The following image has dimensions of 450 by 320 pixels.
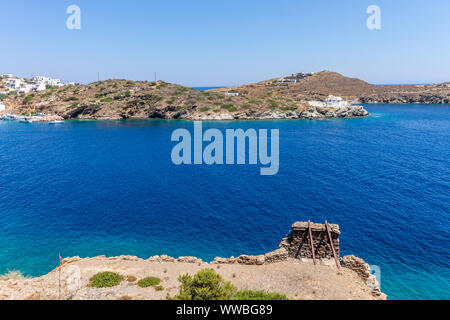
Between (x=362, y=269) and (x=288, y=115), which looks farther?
(x=288, y=115)

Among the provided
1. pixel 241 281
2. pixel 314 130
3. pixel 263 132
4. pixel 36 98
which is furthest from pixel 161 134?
pixel 36 98

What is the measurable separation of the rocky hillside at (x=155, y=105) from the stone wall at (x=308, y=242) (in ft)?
399

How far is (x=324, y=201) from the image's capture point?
46500 mm

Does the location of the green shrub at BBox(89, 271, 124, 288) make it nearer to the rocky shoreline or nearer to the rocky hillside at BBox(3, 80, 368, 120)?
the rocky shoreline

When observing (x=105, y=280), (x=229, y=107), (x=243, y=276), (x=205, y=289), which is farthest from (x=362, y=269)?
(x=229, y=107)

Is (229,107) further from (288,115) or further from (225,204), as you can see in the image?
(225,204)

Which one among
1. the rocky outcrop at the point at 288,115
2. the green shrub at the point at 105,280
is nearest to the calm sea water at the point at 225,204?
the green shrub at the point at 105,280

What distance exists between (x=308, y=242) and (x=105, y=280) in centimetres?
1860

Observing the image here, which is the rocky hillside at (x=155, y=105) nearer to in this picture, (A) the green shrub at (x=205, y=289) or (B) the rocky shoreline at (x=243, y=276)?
(B) the rocky shoreline at (x=243, y=276)

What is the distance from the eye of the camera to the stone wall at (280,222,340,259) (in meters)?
26.1

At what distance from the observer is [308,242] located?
2656cm

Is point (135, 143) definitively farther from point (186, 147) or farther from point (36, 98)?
point (36, 98)

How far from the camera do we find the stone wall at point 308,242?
26078mm
